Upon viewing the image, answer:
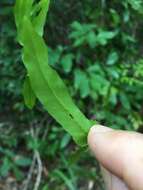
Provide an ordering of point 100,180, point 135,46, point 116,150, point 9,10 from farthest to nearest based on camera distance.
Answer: point 135,46 < point 100,180 < point 9,10 < point 116,150

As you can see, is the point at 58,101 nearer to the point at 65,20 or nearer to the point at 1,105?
the point at 65,20

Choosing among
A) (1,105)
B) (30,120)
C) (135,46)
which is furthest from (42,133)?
(135,46)

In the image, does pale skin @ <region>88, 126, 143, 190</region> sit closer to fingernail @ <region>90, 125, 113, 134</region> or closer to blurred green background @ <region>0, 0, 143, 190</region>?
fingernail @ <region>90, 125, 113, 134</region>

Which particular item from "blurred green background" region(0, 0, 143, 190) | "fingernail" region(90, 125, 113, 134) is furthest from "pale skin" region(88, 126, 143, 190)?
"blurred green background" region(0, 0, 143, 190)

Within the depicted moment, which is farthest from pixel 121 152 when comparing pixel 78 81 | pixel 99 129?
pixel 78 81

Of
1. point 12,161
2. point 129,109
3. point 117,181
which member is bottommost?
point 12,161

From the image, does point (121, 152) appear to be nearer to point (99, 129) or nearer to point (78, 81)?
point (99, 129)
